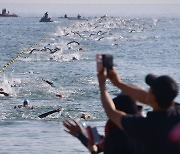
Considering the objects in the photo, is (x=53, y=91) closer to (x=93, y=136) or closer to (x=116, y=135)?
(x=93, y=136)

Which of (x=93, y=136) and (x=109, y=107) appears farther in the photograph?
(x=93, y=136)

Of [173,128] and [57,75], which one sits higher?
[173,128]

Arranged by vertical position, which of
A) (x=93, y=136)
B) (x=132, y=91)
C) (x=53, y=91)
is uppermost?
(x=132, y=91)

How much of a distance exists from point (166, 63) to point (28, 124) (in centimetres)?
2137

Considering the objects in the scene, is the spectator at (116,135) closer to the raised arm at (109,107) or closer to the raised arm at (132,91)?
the raised arm at (132,91)

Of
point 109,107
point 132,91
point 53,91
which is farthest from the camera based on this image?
point 53,91

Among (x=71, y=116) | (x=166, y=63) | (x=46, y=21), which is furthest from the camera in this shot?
(x=46, y=21)

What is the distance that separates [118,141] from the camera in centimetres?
519

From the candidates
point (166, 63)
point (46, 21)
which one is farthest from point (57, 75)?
point (46, 21)

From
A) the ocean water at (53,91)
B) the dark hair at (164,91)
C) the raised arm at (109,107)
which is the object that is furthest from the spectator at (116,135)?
the ocean water at (53,91)

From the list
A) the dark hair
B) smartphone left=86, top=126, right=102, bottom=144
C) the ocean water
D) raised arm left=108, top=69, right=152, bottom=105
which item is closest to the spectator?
smartphone left=86, top=126, right=102, bottom=144

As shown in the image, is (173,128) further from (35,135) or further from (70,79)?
(70,79)

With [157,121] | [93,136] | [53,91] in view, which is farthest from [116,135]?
[53,91]

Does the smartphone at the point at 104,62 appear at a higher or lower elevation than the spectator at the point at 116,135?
higher
